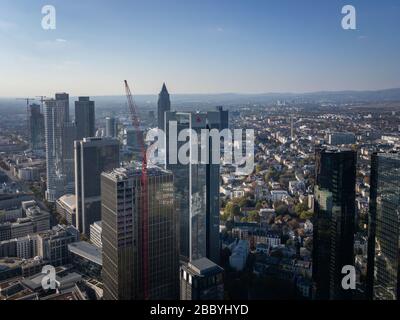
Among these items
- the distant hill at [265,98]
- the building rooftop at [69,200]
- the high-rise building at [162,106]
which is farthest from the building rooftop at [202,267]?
the building rooftop at [69,200]

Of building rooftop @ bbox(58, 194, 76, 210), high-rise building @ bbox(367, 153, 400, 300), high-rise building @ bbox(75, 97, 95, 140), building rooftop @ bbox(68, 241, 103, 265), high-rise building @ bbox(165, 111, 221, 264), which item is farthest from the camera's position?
high-rise building @ bbox(75, 97, 95, 140)

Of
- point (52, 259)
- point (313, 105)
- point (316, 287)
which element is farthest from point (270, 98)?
point (52, 259)

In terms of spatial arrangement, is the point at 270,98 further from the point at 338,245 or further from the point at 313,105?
the point at 338,245

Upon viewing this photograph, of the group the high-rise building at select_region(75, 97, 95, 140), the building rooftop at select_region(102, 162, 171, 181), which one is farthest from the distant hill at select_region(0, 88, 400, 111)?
the high-rise building at select_region(75, 97, 95, 140)

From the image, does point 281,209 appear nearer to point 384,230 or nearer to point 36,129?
point 384,230

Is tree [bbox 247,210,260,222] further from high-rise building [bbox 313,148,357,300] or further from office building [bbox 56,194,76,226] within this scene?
office building [bbox 56,194,76,226]

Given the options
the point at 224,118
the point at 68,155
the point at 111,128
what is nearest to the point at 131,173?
the point at 224,118

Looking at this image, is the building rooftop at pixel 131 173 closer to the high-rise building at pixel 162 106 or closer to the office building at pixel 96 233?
the high-rise building at pixel 162 106
